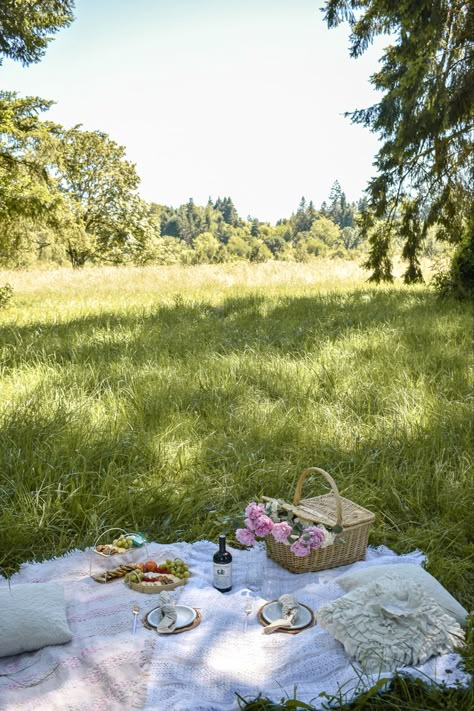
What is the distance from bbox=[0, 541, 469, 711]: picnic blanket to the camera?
1.85 m

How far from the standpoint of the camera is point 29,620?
2098mm

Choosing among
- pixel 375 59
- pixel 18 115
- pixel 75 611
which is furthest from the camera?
pixel 375 59

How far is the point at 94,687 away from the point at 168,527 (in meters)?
1.24

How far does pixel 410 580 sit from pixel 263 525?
710 mm

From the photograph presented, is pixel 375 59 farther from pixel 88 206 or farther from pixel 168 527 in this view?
pixel 88 206

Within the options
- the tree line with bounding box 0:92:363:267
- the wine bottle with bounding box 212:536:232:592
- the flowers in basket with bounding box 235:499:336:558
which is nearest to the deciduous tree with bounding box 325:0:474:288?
the tree line with bounding box 0:92:363:267

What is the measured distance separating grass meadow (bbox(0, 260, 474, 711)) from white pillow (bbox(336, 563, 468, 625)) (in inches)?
8.8

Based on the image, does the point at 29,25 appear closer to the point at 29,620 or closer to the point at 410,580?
the point at 29,620

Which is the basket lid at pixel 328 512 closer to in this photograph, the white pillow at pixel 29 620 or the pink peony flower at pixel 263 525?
the pink peony flower at pixel 263 525

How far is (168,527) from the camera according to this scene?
3.12 meters

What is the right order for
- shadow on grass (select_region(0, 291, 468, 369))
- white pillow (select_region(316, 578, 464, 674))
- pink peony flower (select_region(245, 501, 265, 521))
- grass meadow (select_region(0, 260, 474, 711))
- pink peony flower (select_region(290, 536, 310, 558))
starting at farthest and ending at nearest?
shadow on grass (select_region(0, 291, 468, 369)), grass meadow (select_region(0, 260, 474, 711)), pink peony flower (select_region(245, 501, 265, 521)), pink peony flower (select_region(290, 536, 310, 558)), white pillow (select_region(316, 578, 464, 674))

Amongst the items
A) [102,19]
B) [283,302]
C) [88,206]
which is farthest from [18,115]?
[88,206]

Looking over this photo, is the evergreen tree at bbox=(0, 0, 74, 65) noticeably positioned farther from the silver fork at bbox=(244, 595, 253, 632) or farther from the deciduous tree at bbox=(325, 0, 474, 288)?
the silver fork at bbox=(244, 595, 253, 632)

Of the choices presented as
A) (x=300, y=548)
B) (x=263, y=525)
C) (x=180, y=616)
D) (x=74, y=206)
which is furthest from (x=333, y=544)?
(x=74, y=206)
